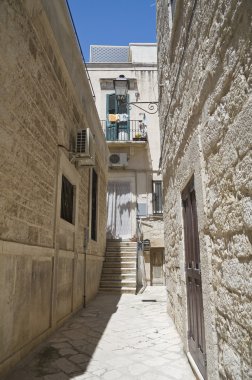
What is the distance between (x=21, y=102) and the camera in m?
3.51

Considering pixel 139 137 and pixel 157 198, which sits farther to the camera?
pixel 139 137

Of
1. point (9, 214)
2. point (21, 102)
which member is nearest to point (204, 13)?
point (21, 102)

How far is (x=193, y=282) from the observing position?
3174 mm

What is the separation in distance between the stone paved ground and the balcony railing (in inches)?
372

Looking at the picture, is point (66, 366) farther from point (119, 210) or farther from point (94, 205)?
point (119, 210)

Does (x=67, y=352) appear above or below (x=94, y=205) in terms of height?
below

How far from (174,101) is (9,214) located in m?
2.44

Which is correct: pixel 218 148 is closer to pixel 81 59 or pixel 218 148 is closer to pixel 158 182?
pixel 81 59

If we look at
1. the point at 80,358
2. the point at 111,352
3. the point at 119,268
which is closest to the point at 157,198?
the point at 119,268

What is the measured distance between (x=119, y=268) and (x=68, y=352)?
6.74 meters

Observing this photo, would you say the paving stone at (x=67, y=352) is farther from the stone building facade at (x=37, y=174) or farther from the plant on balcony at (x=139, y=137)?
the plant on balcony at (x=139, y=137)

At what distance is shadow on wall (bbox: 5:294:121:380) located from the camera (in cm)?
310

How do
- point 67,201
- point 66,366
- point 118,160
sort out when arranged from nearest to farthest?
point 66,366
point 67,201
point 118,160

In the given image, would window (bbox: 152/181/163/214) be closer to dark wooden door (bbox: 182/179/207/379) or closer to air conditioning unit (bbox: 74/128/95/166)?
air conditioning unit (bbox: 74/128/95/166)
